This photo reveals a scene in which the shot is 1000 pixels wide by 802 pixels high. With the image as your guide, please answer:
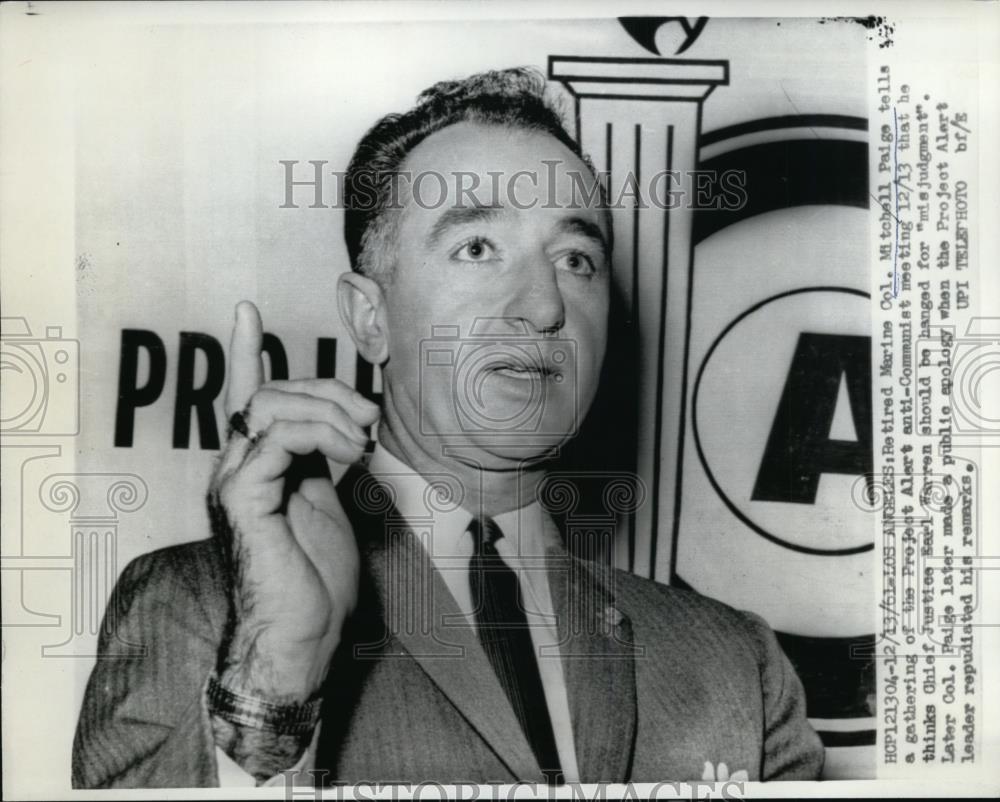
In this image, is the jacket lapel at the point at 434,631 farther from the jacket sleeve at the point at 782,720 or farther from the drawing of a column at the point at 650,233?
the jacket sleeve at the point at 782,720

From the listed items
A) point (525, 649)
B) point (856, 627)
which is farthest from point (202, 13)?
point (856, 627)

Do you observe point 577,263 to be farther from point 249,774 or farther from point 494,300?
point 249,774

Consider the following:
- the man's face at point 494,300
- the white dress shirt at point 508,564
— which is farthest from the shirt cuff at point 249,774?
the man's face at point 494,300

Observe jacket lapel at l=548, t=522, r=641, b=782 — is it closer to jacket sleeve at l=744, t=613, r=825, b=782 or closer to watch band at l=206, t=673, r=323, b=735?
jacket sleeve at l=744, t=613, r=825, b=782

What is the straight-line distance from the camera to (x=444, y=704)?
1982 millimetres

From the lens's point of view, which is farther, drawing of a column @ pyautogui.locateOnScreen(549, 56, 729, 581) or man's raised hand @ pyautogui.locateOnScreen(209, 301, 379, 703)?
drawing of a column @ pyautogui.locateOnScreen(549, 56, 729, 581)

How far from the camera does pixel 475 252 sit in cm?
200

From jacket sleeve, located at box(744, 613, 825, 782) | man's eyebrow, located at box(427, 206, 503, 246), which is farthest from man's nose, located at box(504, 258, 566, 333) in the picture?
jacket sleeve, located at box(744, 613, 825, 782)

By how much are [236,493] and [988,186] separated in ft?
5.80

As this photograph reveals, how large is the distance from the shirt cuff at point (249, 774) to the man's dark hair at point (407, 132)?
3.38 ft

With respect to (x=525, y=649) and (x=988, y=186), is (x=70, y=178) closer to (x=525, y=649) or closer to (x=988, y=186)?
(x=525, y=649)

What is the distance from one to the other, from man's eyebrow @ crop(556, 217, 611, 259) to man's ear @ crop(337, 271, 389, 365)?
42 cm

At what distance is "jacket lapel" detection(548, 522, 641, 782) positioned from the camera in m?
2.02

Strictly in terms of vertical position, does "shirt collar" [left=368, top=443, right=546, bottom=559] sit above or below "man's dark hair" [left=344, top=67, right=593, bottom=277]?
below
